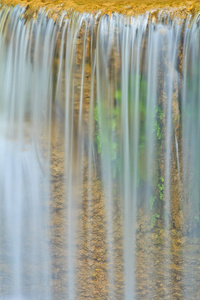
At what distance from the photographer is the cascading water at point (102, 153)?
12.4 ft


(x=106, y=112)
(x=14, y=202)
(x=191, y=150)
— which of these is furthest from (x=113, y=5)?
(x=14, y=202)

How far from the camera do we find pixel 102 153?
155 inches

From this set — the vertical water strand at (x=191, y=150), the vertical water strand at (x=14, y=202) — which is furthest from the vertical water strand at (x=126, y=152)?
the vertical water strand at (x=14, y=202)

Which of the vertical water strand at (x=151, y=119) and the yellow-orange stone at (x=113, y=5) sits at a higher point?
the yellow-orange stone at (x=113, y=5)

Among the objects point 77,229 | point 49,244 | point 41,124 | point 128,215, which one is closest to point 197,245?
point 128,215

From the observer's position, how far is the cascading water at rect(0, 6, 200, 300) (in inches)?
149

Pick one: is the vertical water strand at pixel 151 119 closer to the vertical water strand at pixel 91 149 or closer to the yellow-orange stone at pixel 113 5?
the yellow-orange stone at pixel 113 5

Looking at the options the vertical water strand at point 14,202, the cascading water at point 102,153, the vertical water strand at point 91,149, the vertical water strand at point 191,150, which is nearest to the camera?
the vertical water strand at point 191,150

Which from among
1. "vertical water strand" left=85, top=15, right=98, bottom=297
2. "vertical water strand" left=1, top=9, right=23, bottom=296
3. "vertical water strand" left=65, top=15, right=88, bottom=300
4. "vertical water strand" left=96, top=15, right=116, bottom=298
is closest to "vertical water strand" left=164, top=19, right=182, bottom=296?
"vertical water strand" left=96, top=15, right=116, bottom=298

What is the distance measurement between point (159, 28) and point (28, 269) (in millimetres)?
2240

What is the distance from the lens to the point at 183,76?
374 centimetres

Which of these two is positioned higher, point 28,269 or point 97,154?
point 97,154

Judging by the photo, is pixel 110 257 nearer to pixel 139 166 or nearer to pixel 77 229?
pixel 77 229

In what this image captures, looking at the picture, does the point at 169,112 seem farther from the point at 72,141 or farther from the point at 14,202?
the point at 14,202
